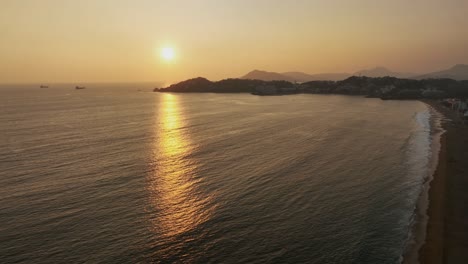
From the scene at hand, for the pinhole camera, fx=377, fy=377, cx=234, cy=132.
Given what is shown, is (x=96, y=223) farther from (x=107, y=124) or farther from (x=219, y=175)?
(x=107, y=124)

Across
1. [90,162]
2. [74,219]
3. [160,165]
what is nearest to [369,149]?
[160,165]

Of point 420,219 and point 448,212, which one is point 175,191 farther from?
point 448,212

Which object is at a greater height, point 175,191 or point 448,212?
point 175,191

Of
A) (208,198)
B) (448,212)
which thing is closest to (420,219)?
(448,212)

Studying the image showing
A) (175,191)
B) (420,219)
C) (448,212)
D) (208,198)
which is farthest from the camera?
(175,191)

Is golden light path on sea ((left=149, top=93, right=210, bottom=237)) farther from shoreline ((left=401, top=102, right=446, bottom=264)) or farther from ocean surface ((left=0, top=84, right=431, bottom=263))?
shoreline ((left=401, top=102, right=446, bottom=264))

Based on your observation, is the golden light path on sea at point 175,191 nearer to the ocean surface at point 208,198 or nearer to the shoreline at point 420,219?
the ocean surface at point 208,198

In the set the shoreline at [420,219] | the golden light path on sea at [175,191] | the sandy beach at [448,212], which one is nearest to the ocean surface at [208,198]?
the golden light path on sea at [175,191]
